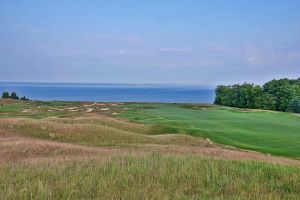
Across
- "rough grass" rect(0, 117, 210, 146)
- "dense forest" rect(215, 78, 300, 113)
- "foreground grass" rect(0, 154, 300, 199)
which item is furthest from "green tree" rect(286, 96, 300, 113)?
"foreground grass" rect(0, 154, 300, 199)

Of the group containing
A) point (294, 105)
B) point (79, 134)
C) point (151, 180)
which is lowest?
point (294, 105)

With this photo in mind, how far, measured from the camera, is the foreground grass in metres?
9.63

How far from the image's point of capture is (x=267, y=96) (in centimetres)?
13162

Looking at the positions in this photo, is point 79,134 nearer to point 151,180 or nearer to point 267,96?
point 151,180

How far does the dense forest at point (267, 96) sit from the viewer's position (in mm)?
128875

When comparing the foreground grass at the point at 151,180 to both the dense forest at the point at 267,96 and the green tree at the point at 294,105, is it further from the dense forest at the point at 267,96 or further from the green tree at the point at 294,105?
the dense forest at the point at 267,96

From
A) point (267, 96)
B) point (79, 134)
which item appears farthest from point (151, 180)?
point (267, 96)

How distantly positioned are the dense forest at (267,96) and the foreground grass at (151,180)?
113059mm

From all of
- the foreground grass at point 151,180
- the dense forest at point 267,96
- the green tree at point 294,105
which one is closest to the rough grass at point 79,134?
the foreground grass at point 151,180

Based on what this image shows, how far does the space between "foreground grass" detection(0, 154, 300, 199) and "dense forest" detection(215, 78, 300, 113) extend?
371 ft

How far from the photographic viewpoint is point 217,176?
38.4 feet

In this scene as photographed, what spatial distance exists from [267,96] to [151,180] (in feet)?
413

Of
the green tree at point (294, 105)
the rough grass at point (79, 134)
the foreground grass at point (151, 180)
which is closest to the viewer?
the foreground grass at point (151, 180)

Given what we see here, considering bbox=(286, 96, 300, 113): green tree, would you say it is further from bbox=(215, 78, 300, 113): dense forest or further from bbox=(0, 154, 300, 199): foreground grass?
bbox=(0, 154, 300, 199): foreground grass
